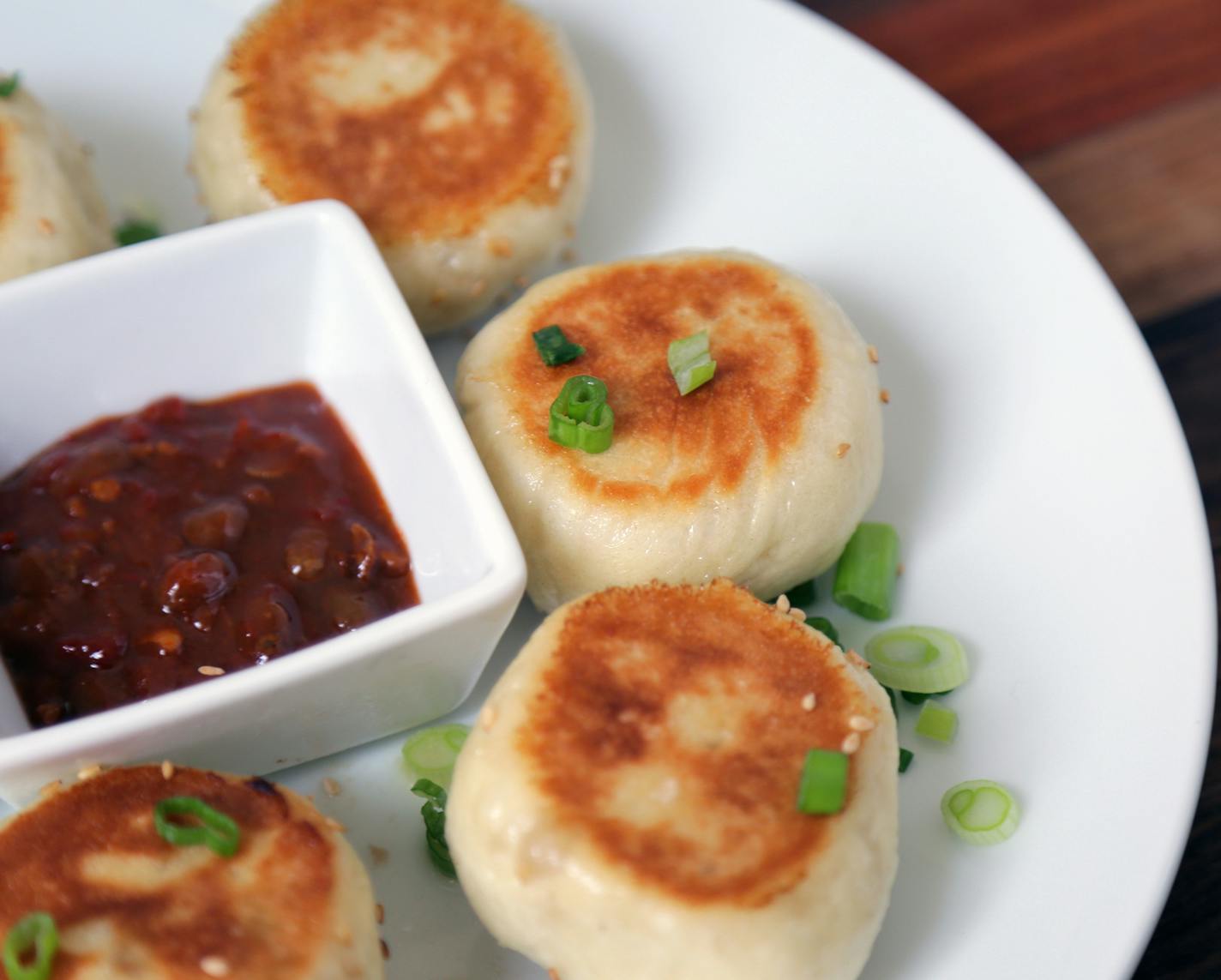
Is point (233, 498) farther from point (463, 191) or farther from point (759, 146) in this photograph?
point (759, 146)

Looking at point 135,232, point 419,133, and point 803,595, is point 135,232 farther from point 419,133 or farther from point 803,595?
point 803,595

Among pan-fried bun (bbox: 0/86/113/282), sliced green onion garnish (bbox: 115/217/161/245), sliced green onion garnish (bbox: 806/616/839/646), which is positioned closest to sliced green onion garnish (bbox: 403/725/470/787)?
sliced green onion garnish (bbox: 806/616/839/646)

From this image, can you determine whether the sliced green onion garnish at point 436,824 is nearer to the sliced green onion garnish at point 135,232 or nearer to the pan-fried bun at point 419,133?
the pan-fried bun at point 419,133

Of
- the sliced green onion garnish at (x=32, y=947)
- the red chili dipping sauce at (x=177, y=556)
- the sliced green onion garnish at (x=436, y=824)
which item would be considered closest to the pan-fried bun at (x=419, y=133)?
the red chili dipping sauce at (x=177, y=556)

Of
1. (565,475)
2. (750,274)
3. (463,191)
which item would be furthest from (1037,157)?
(565,475)

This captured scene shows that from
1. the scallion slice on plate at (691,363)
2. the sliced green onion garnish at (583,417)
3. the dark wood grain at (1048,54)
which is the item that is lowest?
the sliced green onion garnish at (583,417)

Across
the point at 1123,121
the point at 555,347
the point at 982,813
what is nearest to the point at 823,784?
the point at 982,813

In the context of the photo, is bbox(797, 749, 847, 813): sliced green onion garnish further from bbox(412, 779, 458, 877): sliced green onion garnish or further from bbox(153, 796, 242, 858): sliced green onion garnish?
bbox(153, 796, 242, 858): sliced green onion garnish

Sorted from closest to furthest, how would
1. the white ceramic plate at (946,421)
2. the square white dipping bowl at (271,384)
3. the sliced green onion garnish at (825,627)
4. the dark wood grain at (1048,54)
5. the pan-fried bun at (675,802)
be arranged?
the pan-fried bun at (675,802)
the square white dipping bowl at (271,384)
the white ceramic plate at (946,421)
the sliced green onion garnish at (825,627)
the dark wood grain at (1048,54)
